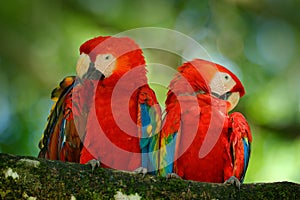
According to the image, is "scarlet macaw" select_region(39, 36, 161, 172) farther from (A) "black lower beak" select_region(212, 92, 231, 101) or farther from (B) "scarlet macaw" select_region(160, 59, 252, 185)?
(A) "black lower beak" select_region(212, 92, 231, 101)

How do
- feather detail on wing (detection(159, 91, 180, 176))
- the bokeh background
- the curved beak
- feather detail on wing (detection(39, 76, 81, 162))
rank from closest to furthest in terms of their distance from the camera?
feather detail on wing (detection(159, 91, 180, 176)) < feather detail on wing (detection(39, 76, 81, 162)) < the curved beak < the bokeh background

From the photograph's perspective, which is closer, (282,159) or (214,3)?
(282,159)

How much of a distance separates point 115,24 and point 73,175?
3.43 meters

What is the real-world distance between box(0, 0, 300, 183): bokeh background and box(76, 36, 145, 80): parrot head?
1185 mm

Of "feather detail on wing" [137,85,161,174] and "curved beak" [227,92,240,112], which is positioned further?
"curved beak" [227,92,240,112]

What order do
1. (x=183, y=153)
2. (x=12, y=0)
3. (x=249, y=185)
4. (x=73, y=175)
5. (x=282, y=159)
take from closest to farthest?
(x=73, y=175) < (x=249, y=185) < (x=183, y=153) < (x=282, y=159) < (x=12, y=0)

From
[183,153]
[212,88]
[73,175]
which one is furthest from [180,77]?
[73,175]

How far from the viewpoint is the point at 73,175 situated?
124 inches

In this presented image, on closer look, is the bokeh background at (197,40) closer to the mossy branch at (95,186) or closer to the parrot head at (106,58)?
the parrot head at (106,58)

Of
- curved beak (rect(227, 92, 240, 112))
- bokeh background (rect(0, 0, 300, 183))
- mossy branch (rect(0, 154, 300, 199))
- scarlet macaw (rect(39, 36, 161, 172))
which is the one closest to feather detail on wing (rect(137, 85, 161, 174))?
scarlet macaw (rect(39, 36, 161, 172))

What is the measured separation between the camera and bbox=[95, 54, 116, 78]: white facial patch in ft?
15.4

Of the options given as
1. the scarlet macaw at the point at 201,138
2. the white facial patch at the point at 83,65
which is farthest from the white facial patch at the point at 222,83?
the white facial patch at the point at 83,65

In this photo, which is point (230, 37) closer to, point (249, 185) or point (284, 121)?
point (284, 121)

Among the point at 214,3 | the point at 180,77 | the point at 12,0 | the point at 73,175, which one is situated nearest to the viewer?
the point at 73,175
